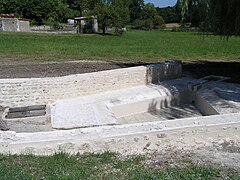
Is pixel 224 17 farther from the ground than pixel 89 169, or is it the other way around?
pixel 224 17

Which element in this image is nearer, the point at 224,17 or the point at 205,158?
the point at 205,158

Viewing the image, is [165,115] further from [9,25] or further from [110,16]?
[9,25]

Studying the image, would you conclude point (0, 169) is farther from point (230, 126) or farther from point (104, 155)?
point (230, 126)

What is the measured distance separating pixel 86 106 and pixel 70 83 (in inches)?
39.4

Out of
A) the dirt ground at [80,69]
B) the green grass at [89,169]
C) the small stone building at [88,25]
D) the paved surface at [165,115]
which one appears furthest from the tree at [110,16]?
the green grass at [89,169]

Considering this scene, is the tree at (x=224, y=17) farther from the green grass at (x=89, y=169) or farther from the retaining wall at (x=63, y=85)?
the green grass at (x=89, y=169)

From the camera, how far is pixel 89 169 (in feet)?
13.5

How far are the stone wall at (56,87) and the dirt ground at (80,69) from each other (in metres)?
2.49

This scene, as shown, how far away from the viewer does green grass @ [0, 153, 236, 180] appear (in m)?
3.86

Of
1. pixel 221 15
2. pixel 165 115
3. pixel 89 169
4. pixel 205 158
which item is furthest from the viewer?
pixel 221 15

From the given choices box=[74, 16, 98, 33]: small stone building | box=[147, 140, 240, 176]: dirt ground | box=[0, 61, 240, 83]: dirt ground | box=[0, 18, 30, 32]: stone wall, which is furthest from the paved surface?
box=[74, 16, 98, 33]: small stone building

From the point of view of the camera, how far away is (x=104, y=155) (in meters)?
4.69

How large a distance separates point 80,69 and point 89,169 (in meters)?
9.30

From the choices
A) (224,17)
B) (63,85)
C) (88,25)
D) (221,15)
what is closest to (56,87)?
(63,85)
